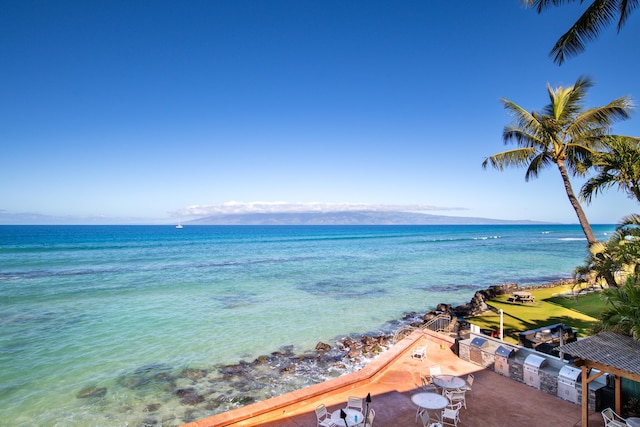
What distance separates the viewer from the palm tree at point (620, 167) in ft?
35.7

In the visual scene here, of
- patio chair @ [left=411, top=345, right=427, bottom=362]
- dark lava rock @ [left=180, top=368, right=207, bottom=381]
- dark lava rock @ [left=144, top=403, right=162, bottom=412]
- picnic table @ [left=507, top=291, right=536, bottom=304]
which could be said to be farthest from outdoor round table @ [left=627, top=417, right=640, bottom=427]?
picnic table @ [left=507, top=291, right=536, bottom=304]

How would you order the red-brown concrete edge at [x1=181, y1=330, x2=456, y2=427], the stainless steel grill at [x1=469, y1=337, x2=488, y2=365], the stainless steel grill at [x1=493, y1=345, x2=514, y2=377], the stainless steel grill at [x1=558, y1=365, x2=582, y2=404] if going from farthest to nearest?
the stainless steel grill at [x1=469, y1=337, x2=488, y2=365] < the stainless steel grill at [x1=493, y1=345, x2=514, y2=377] < the stainless steel grill at [x1=558, y1=365, x2=582, y2=404] < the red-brown concrete edge at [x1=181, y1=330, x2=456, y2=427]

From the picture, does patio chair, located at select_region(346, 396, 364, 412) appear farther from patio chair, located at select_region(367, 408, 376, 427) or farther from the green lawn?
the green lawn

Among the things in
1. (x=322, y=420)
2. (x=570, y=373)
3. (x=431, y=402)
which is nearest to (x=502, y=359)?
(x=570, y=373)

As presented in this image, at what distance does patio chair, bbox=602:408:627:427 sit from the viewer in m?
7.04

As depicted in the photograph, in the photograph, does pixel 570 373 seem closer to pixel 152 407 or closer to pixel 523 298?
pixel 152 407

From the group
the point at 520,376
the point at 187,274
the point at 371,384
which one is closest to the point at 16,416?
the point at 371,384

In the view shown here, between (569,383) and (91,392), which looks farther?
(91,392)

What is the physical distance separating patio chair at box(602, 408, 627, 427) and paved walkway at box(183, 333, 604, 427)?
0.31 meters

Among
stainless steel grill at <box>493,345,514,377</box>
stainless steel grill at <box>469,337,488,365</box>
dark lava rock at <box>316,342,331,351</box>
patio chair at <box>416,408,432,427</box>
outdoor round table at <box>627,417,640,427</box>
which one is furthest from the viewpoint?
dark lava rock at <box>316,342,331,351</box>

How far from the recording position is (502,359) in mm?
10570

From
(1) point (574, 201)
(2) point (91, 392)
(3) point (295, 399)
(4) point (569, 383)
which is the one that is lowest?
(2) point (91, 392)

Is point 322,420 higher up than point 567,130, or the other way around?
point 567,130

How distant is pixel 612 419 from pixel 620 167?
24.6 ft
